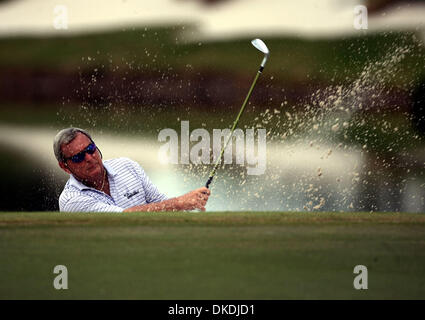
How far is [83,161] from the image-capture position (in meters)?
Result: 6.97

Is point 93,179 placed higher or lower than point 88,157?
lower

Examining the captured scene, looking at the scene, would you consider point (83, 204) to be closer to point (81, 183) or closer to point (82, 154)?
point (81, 183)

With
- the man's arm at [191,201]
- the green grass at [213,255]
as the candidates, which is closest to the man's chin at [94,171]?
the man's arm at [191,201]

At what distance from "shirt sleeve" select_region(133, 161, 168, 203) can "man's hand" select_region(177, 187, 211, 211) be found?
1.14 metres

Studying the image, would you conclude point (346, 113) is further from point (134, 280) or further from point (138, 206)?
point (134, 280)

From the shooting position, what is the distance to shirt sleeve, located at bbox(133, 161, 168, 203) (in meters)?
7.51

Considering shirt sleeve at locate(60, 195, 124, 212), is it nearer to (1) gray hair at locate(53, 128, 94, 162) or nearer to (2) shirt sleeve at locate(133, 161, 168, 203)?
(1) gray hair at locate(53, 128, 94, 162)

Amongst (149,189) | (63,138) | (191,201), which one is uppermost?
(63,138)

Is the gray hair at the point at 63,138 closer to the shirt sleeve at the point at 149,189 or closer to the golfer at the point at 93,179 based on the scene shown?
the golfer at the point at 93,179

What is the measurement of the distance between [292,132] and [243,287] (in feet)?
18.9

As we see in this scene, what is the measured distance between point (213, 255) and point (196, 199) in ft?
9.64

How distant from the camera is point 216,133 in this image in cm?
864

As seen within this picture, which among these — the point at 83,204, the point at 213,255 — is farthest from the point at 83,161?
the point at 213,255

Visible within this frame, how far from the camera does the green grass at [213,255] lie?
9.43 feet
